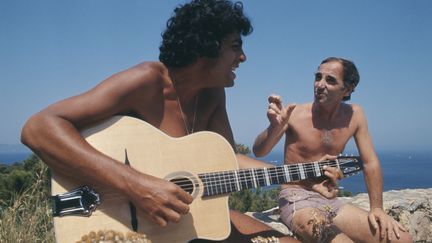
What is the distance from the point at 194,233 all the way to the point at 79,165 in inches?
28.5

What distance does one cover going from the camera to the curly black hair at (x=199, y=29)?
247cm

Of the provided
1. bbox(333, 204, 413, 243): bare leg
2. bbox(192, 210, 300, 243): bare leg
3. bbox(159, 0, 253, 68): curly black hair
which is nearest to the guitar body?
bbox(192, 210, 300, 243): bare leg

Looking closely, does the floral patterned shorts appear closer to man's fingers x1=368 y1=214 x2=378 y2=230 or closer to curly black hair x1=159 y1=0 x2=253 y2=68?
man's fingers x1=368 y1=214 x2=378 y2=230

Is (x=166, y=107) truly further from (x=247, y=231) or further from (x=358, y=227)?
(x=358, y=227)

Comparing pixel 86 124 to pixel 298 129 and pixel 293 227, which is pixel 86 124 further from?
pixel 298 129

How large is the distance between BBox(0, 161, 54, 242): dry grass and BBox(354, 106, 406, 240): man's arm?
2.57 meters

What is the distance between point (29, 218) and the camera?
116 inches

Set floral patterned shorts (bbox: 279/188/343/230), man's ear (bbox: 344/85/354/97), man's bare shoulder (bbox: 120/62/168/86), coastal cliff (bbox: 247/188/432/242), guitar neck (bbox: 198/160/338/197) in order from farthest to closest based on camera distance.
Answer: coastal cliff (bbox: 247/188/432/242)
man's ear (bbox: 344/85/354/97)
floral patterned shorts (bbox: 279/188/343/230)
guitar neck (bbox: 198/160/338/197)
man's bare shoulder (bbox: 120/62/168/86)

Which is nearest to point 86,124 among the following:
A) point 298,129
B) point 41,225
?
point 41,225

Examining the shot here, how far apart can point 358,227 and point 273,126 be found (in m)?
1.15

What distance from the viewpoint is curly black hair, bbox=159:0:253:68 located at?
2471 millimetres

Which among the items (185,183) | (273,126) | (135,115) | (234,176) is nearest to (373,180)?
(273,126)

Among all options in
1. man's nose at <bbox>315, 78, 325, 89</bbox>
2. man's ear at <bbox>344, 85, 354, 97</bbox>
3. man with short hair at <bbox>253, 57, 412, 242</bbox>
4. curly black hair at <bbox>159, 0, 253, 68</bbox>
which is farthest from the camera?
man's ear at <bbox>344, 85, 354, 97</bbox>

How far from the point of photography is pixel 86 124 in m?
2.02
